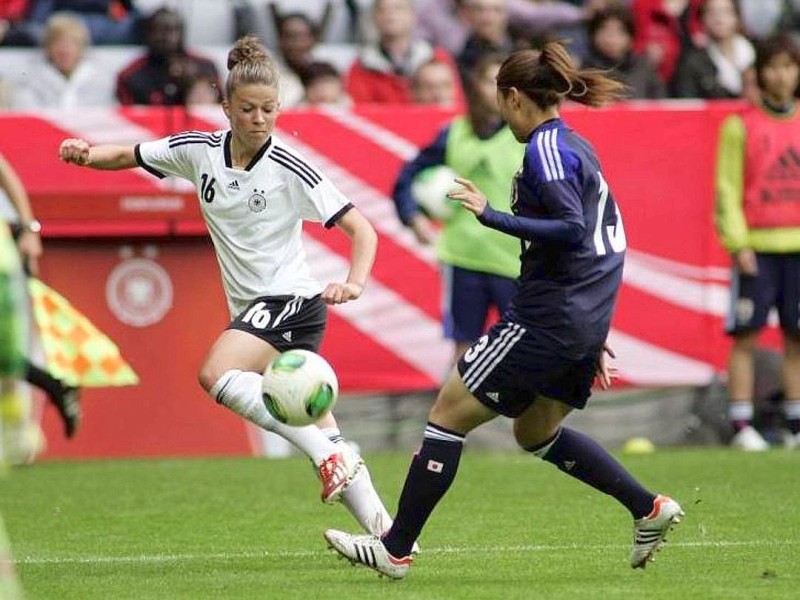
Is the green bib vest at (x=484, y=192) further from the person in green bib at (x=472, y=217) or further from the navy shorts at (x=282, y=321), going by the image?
the navy shorts at (x=282, y=321)

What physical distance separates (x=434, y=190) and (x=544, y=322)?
4882mm

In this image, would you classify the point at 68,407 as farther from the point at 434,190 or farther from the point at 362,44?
the point at 362,44

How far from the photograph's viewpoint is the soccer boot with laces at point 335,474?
768 centimetres

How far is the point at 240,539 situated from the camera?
8617 millimetres

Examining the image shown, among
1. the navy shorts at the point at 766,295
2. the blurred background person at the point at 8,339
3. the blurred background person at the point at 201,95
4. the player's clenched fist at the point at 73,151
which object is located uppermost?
the blurred background person at the point at 8,339

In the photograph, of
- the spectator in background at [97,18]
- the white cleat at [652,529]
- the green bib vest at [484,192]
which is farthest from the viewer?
the spectator in background at [97,18]

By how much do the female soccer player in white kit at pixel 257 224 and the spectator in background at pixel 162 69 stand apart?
5.36m

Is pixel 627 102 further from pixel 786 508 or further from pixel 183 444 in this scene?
pixel 786 508

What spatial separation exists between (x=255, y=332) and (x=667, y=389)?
564 cm

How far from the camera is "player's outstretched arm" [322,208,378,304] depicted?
7301 millimetres

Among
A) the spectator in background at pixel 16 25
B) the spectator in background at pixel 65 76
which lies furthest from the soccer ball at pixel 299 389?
the spectator in background at pixel 16 25

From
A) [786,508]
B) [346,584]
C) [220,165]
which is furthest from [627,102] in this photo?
[346,584]

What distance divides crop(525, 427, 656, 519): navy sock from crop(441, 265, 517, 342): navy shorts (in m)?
4.68

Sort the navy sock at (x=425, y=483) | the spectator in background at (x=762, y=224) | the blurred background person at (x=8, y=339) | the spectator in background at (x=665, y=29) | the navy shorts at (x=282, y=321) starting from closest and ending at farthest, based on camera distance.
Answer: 1. the blurred background person at (x=8, y=339)
2. the navy sock at (x=425, y=483)
3. the navy shorts at (x=282, y=321)
4. the spectator in background at (x=762, y=224)
5. the spectator in background at (x=665, y=29)
